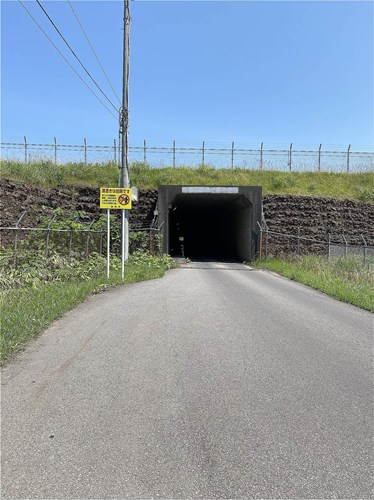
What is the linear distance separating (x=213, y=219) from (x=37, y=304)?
34219mm

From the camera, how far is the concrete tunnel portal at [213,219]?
2520cm

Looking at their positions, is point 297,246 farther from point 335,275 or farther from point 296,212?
point 335,275

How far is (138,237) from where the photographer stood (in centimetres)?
2302

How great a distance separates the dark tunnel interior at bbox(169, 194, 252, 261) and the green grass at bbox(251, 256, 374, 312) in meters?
5.70

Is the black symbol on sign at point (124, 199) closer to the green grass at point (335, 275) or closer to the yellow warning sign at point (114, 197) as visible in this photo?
the yellow warning sign at point (114, 197)

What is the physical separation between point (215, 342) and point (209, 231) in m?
38.9

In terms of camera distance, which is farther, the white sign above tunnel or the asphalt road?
the white sign above tunnel

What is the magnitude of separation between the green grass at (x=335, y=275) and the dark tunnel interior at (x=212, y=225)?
5.70 metres

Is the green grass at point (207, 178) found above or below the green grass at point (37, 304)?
above

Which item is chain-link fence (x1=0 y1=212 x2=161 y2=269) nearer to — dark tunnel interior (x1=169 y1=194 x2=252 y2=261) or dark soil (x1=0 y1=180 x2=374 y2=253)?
dark soil (x1=0 y1=180 x2=374 y2=253)

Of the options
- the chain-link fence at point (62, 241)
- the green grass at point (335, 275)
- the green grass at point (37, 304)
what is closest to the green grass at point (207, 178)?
the chain-link fence at point (62, 241)

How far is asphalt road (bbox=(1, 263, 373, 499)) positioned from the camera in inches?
114

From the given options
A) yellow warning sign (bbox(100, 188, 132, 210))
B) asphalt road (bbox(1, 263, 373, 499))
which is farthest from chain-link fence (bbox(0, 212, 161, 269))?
asphalt road (bbox(1, 263, 373, 499))

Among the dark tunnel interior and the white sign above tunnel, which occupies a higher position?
the white sign above tunnel
